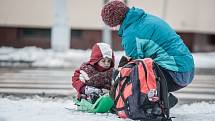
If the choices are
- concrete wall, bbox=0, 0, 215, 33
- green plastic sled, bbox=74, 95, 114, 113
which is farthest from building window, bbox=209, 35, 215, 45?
green plastic sled, bbox=74, 95, 114, 113

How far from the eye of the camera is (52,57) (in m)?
17.2

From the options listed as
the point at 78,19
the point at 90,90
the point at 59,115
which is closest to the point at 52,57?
the point at 78,19

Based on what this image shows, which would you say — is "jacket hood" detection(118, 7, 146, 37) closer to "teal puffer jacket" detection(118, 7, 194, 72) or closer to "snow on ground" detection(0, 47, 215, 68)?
"teal puffer jacket" detection(118, 7, 194, 72)

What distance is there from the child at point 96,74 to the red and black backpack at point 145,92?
0.83 m

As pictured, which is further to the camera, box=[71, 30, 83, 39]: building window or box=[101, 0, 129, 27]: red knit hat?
box=[71, 30, 83, 39]: building window

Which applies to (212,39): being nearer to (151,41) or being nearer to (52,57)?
(52,57)

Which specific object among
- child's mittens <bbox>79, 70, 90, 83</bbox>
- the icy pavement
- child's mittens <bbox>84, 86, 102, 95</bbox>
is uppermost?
child's mittens <bbox>79, 70, 90, 83</bbox>

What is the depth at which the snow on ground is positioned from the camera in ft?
53.0

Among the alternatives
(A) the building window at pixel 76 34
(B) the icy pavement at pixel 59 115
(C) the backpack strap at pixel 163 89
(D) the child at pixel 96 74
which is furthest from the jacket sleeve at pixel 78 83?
(A) the building window at pixel 76 34

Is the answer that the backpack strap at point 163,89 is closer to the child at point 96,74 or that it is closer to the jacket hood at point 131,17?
the jacket hood at point 131,17

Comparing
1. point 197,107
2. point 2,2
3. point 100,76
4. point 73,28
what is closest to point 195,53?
point 73,28

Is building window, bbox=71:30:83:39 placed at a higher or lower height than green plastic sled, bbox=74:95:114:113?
A: higher

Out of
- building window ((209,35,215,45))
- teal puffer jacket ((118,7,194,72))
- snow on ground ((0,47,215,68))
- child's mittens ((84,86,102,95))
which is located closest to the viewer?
teal puffer jacket ((118,7,194,72))

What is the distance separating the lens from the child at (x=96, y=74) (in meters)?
6.65
